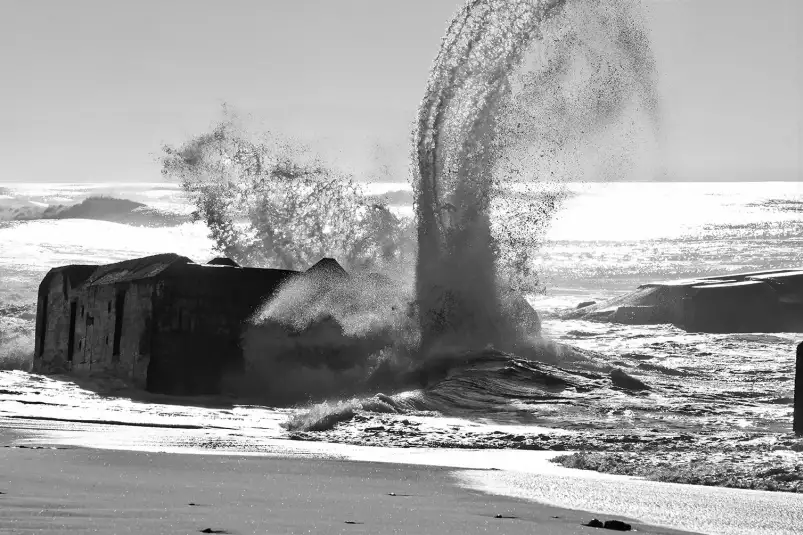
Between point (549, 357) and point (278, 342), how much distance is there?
270 inches

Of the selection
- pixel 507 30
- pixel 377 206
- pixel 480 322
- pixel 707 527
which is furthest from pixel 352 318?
pixel 707 527

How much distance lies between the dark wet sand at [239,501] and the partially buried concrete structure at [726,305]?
1361 inches

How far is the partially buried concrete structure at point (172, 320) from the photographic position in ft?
78.7

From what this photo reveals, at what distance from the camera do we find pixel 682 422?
17672mm

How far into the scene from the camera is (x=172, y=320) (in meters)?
24.2

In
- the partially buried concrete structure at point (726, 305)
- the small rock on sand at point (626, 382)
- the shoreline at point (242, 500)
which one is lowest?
the small rock on sand at point (626, 382)

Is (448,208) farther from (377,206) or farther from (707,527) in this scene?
(707,527)

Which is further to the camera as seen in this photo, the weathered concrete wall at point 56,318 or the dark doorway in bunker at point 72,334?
the weathered concrete wall at point 56,318

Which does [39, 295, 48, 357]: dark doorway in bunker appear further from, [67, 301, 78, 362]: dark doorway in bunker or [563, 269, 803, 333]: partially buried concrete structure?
[563, 269, 803, 333]: partially buried concrete structure

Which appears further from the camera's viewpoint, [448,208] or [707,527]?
[448,208]

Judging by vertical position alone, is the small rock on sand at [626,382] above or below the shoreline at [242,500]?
below

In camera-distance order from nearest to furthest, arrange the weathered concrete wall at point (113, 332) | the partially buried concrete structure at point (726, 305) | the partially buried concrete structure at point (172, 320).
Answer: the partially buried concrete structure at point (172, 320), the weathered concrete wall at point (113, 332), the partially buried concrete structure at point (726, 305)

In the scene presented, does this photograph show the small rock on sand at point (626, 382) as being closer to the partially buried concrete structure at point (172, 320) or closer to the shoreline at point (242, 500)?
the partially buried concrete structure at point (172, 320)

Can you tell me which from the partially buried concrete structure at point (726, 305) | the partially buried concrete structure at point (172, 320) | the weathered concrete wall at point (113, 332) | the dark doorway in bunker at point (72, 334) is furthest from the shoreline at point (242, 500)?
the partially buried concrete structure at point (726, 305)
